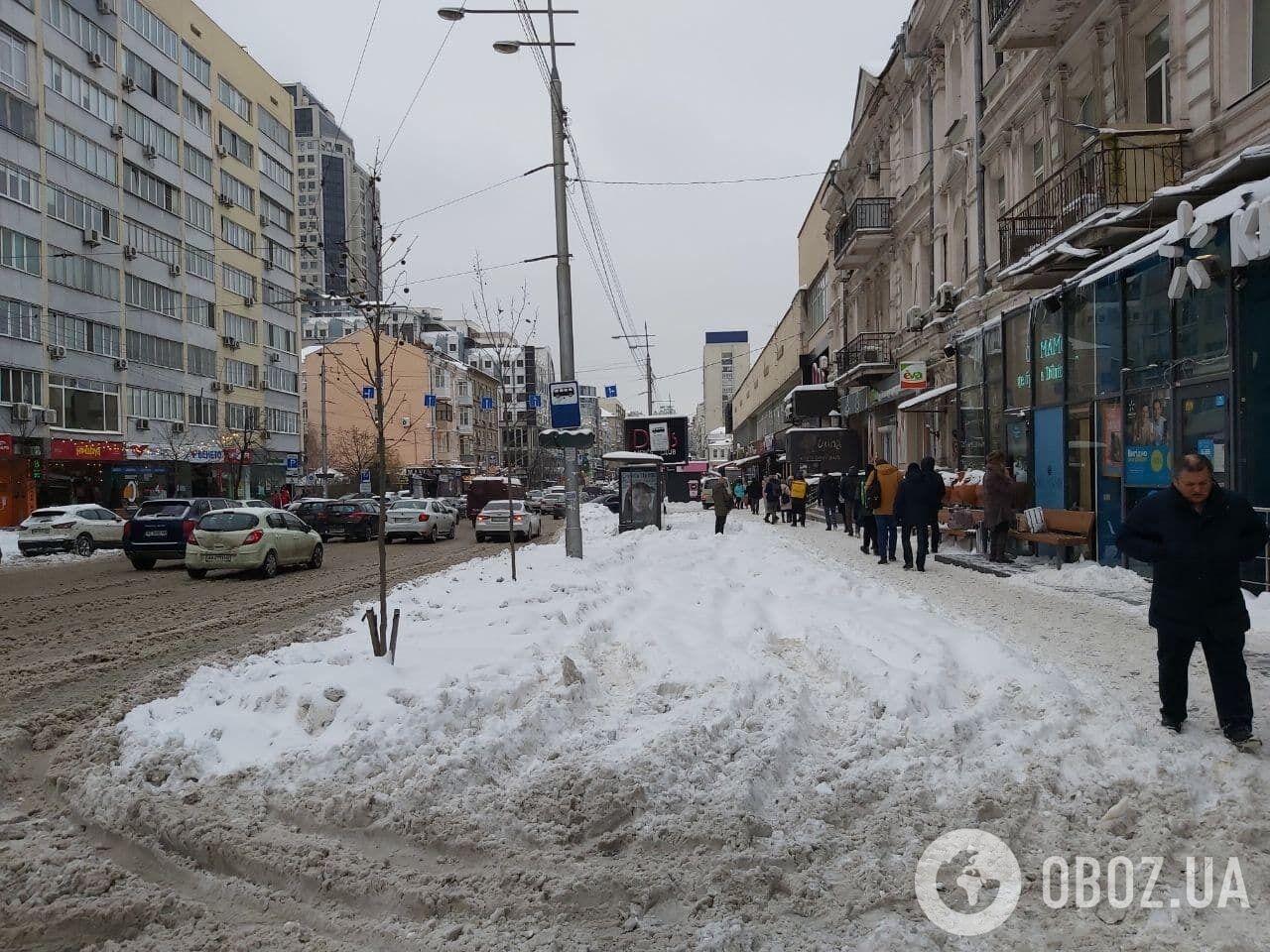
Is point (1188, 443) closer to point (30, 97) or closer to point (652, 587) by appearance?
point (652, 587)

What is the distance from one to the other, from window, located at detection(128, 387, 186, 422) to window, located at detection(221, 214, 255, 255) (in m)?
10.9

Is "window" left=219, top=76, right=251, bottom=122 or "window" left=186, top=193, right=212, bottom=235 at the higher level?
"window" left=219, top=76, right=251, bottom=122

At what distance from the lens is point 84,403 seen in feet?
132

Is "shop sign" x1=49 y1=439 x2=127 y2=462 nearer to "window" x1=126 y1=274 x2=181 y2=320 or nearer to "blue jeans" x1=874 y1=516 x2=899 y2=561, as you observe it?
"window" x1=126 y1=274 x2=181 y2=320

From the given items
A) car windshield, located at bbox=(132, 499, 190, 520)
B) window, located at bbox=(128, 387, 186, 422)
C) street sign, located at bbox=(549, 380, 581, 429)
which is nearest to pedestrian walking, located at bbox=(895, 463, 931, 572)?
street sign, located at bbox=(549, 380, 581, 429)

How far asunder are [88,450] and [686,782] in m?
41.8

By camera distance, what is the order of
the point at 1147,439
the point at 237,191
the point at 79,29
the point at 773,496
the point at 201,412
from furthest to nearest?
the point at 237,191 < the point at 201,412 < the point at 79,29 < the point at 773,496 < the point at 1147,439

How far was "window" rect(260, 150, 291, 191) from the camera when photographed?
58.5 metres

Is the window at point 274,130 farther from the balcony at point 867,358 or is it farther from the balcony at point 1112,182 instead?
the balcony at point 1112,182

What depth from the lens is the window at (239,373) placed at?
2111 inches

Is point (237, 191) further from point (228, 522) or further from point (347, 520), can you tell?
point (228, 522)

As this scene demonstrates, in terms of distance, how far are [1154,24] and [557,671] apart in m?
14.5

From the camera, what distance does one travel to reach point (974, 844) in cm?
419

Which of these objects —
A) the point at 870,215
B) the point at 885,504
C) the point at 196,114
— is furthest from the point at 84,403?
the point at 885,504
